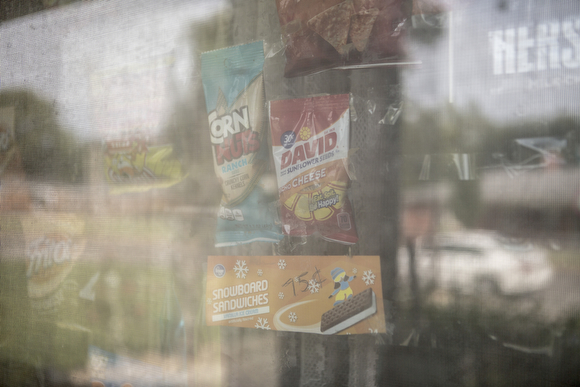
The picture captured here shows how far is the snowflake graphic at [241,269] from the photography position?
864mm

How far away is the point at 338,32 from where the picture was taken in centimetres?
76

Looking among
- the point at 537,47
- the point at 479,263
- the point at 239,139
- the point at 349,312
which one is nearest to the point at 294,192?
the point at 239,139

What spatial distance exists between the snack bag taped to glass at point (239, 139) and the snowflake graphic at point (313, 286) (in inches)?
5.3

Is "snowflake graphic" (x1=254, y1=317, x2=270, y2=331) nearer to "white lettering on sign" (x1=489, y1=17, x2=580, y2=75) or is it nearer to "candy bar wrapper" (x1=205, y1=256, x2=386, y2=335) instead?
"candy bar wrapper" (x1=205, y1=256, x2=386, y2=335)

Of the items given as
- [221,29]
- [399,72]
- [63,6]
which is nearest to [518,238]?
[399,72]

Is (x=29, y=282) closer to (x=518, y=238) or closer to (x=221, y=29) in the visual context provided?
(x=221, y=29)

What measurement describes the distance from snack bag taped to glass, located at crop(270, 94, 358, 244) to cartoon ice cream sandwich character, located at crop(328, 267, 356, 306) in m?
0.07

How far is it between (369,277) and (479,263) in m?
0.22

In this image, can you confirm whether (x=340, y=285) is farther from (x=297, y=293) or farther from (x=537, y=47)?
(x=537, y=47)

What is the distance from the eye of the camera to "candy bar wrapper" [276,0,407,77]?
28.3 inches

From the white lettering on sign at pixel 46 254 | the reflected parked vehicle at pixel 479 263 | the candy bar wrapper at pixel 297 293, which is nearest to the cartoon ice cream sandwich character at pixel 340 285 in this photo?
the candy bar wrapper at pixel 297 293

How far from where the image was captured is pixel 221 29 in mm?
887

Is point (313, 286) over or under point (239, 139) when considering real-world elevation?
under

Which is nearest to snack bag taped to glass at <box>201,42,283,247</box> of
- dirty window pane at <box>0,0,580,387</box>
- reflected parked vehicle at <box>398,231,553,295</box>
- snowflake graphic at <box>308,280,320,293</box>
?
dirty window pane at <box>0,0,580,387</box>
